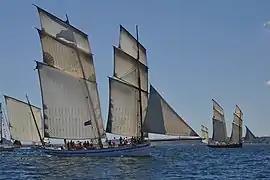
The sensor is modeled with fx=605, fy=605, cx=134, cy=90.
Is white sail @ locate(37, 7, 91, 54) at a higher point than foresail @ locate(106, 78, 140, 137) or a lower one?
higher

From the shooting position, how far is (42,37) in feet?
285

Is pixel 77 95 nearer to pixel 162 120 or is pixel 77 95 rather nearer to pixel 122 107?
pixel 122 107

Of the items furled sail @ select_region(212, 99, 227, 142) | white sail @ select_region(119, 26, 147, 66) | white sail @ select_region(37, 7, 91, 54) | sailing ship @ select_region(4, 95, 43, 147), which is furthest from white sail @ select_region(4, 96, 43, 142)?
furled sail @ select_region(212, 99, 227, 142)

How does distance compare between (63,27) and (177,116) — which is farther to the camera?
(63,27)

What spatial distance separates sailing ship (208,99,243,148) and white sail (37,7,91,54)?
93795 millimetres

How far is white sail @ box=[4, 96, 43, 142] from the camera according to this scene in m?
115

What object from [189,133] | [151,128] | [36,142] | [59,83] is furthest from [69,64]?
[36,142]

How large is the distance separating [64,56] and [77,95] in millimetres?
5999

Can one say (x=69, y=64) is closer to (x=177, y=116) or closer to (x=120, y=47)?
(x=120, y=47)

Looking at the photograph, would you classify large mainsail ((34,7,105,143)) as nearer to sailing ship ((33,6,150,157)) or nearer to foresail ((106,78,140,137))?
sailing ship ((33,6,150,157))

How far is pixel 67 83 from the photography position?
278 ft

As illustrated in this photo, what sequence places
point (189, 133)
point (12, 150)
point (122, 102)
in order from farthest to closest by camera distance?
point (12, 150)
point (122, 102)
point (189, 133)

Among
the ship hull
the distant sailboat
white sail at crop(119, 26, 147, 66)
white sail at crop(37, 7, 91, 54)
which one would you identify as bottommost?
the ship hull

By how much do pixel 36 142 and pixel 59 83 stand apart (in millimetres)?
43610
